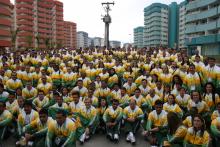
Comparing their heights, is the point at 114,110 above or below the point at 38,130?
above

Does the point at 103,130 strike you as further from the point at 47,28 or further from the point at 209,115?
the point at 47,28

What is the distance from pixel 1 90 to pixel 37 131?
318 cm

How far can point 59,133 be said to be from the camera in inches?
281

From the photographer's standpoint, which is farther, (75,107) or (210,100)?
(75,107)

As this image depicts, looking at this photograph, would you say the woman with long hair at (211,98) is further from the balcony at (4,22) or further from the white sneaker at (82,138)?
the balcony at (4,22)

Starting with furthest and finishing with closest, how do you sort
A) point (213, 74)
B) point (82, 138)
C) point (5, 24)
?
1. point (5, 24)
2. point (213, 74)
3. point (82, 138)

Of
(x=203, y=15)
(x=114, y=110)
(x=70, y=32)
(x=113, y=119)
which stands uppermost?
(x=70, y=32)

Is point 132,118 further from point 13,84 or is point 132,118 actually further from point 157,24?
point 157,24

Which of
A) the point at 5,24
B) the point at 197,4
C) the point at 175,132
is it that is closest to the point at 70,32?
the point at 5,24

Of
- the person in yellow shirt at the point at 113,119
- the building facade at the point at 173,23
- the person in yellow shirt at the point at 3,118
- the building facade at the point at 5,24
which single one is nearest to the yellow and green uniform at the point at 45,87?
the person in yellow shirt at the point at 3,118

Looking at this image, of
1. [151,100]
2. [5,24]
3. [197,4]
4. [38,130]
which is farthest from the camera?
[5,24]

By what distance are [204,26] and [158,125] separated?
49217 millimetres

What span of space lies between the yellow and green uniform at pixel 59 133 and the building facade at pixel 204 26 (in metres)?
43.8

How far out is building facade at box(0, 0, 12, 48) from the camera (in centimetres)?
5775
